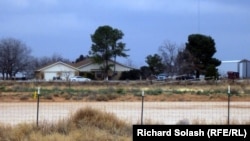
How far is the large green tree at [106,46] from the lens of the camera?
266 feet

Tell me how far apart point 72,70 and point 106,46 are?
547 inches

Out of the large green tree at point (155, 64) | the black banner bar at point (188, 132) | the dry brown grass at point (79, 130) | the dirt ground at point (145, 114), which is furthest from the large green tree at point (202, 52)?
the black banner bar at point (188, 132)

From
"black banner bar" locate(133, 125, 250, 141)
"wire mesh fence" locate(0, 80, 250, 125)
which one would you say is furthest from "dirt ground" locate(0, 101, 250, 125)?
"black banner bar" locate(133, 125, 250, 141)

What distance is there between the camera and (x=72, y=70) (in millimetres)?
92438

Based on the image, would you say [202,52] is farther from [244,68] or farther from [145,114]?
[145,114]

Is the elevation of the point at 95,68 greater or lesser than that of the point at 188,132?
greater

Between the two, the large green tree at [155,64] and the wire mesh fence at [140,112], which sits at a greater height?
the large green tree at [155,64]

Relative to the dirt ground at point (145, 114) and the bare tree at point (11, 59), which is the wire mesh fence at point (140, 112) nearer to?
the dirt ground at point (145, 114)

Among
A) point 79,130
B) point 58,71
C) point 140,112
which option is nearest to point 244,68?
point 58,71

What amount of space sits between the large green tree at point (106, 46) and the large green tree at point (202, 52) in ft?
40.4

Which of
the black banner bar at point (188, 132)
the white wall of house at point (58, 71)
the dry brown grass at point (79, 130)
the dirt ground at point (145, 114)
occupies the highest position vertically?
the white wall of house at point (58, 71)

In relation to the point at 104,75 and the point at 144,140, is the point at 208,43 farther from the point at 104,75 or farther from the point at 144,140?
the point at 144,140

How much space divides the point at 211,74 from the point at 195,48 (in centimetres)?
660

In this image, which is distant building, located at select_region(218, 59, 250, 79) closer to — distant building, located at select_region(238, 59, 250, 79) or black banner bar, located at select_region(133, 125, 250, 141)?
distant building, located at select_region(238, 59, 250, 79)
